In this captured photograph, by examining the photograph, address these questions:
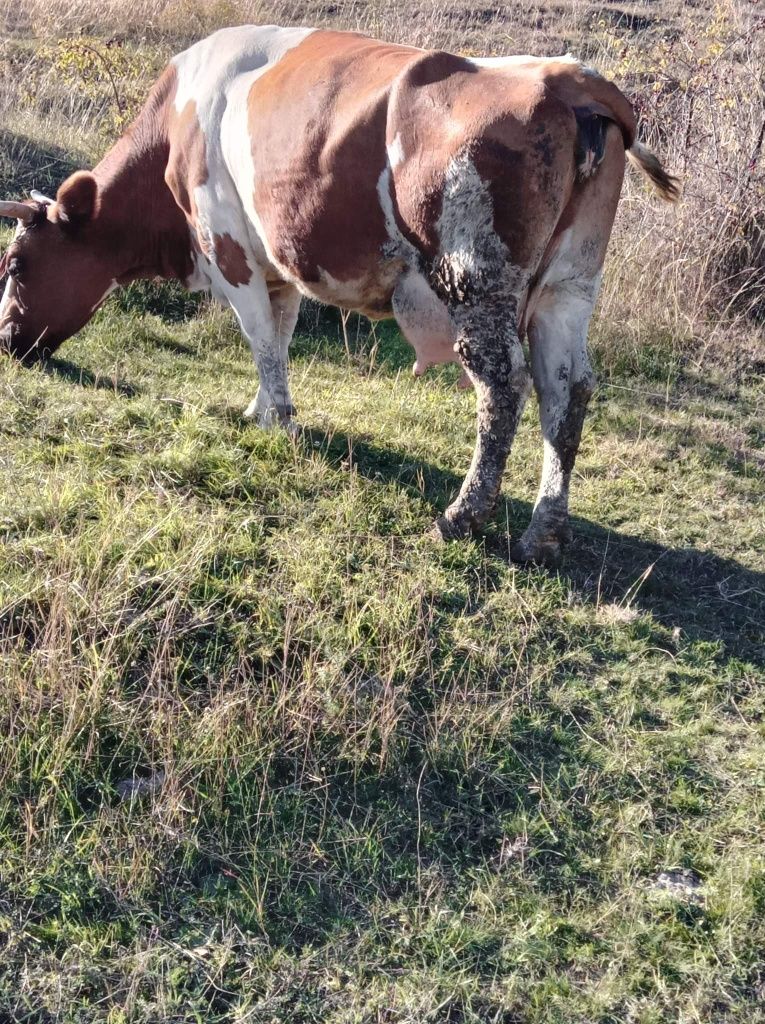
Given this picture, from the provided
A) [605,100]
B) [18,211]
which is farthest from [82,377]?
[605,100]

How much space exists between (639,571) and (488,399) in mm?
1153

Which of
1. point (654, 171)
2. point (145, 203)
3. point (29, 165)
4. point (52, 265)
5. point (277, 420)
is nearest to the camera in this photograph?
point (654, 171)

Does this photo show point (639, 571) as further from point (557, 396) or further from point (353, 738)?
point (353, 738)

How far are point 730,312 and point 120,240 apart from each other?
4419 millimetres

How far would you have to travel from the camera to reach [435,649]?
4387mm

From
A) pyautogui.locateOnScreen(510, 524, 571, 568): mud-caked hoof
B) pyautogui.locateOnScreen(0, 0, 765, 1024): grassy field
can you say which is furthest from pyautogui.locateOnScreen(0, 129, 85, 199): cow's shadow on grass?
pyautogui.locateOnScreen(510, 524, 571, 568): mud-caked hoof

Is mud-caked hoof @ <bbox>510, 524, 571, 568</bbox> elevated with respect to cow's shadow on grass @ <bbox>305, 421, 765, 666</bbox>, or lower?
elevated

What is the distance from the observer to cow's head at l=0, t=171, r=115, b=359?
20.1 feet

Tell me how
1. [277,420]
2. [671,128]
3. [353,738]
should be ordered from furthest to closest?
[671,128] < [277,420] < [353,738]

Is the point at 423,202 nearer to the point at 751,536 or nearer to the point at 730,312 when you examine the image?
the point at 751,536

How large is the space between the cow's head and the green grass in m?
0.62

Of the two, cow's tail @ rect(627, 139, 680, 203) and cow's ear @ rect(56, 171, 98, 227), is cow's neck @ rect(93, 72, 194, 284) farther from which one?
cow's tail @ rect(627, 139, 680, 203)

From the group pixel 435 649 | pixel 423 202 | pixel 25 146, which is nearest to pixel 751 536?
pixel 435 649

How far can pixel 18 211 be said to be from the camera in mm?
6066
